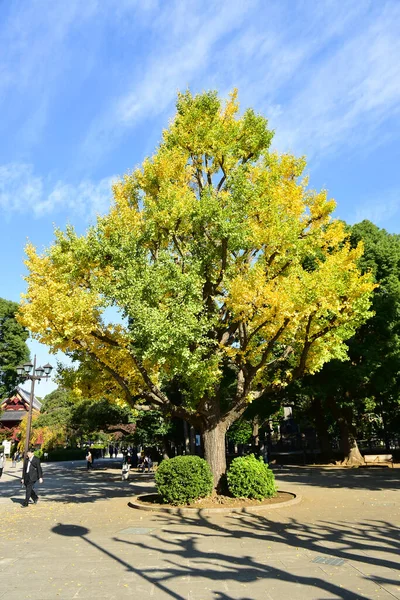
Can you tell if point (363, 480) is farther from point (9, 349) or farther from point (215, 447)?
point (9, 349)

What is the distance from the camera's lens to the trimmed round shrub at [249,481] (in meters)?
12.7

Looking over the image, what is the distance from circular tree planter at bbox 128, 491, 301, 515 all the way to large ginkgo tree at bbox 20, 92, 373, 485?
1208 millimetres

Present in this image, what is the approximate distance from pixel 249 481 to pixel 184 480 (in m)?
1.91

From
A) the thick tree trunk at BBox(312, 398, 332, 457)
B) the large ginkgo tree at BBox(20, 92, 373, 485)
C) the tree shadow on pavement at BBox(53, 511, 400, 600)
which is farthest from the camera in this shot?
the thick tree trunk at BBox(312, 398, 332, 457)

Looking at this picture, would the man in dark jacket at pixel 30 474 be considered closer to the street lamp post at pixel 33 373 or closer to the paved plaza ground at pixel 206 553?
the paved plaza ground at pixel 206 553

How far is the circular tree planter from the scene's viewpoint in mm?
11641

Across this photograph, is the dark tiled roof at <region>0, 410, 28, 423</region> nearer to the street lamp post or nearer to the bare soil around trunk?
the street lamp post

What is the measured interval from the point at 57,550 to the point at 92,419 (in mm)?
22878

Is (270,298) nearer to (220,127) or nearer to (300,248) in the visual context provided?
(300,248)

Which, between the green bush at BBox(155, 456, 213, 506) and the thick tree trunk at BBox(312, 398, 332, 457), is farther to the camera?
the thick tree trunk at BBox(312, 398, 332, 457)

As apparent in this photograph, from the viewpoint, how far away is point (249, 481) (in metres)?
12.7

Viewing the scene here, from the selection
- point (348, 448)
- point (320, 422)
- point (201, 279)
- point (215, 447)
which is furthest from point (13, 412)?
point (201, 279)

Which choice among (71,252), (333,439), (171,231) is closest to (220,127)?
(171,231)

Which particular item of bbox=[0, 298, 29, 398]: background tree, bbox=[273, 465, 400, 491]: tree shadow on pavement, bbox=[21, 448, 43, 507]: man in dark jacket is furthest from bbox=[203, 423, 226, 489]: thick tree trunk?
bbox=[0, 298, 29, 398]: background tree
